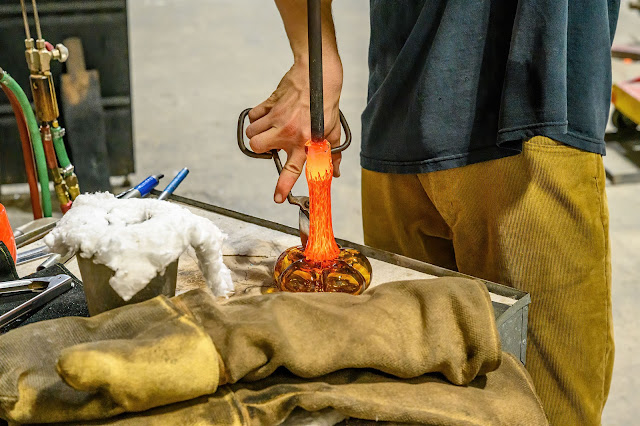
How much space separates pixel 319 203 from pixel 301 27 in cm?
30

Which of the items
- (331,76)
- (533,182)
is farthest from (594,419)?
(331,76)

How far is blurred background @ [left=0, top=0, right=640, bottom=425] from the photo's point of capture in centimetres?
226

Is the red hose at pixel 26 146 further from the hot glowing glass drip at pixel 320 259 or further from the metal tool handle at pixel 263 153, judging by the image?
the hot glowing glass drip at pixel 320 259

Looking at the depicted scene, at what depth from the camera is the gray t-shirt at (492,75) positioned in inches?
35.4

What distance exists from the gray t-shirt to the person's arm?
0.37 feet

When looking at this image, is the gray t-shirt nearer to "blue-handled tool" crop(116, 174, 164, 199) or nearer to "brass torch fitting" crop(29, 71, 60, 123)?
"blue-handled tool" crop(116, 174, 164, 199)

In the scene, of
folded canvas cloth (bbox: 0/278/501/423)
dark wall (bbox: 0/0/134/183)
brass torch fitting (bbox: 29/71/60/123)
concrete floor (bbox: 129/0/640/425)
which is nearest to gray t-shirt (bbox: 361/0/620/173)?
folded canvas cloth (bbox: 0/278/501/423)

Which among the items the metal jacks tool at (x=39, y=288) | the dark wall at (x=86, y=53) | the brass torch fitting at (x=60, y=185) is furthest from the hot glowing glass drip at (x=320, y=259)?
the dark wall at (x=86, y=53)

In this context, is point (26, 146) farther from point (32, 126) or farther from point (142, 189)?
point (142, 189)

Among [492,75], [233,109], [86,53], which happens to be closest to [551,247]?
[492,75]

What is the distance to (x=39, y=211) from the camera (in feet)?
4.71

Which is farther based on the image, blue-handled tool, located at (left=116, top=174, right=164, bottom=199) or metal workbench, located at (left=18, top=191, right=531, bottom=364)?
blue-handled tool, located at (left=116, top=174, right=164, bottom=199)

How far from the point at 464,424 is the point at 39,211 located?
3.54ft

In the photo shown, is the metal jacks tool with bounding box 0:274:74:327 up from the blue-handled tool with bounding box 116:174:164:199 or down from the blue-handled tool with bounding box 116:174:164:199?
down
